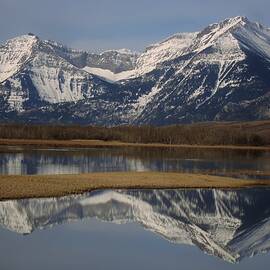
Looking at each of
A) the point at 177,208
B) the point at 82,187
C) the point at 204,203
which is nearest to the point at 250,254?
the point at 177,208

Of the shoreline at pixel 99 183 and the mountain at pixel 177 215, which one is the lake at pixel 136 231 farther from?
the shoreline at pixel 99 183

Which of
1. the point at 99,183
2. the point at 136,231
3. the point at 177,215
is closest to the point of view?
the point at 136,231

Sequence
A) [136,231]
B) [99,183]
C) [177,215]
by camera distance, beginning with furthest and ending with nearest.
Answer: [99,183], [177,215], [136,231]

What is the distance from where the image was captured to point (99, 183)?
8456 cm

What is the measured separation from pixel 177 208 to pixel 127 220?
10233 mm

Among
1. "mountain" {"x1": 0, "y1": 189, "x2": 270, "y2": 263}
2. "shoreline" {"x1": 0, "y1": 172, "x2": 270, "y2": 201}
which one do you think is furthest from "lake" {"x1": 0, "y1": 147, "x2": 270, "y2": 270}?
"shoreline" {"x1": 0, "y1": 172, "x2": 270, "y2": 201}

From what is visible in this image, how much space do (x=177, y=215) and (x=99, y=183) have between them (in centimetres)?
2429

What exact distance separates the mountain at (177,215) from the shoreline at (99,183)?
2905 millimetres

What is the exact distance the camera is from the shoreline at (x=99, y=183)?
227 ft

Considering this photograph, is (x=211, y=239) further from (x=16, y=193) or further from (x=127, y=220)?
(x=16, y=193)

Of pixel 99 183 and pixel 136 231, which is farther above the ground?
pixel 136 231

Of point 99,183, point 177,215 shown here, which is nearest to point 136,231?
point 177,215

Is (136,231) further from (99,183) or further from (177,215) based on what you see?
(99,183)

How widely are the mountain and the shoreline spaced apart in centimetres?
290
